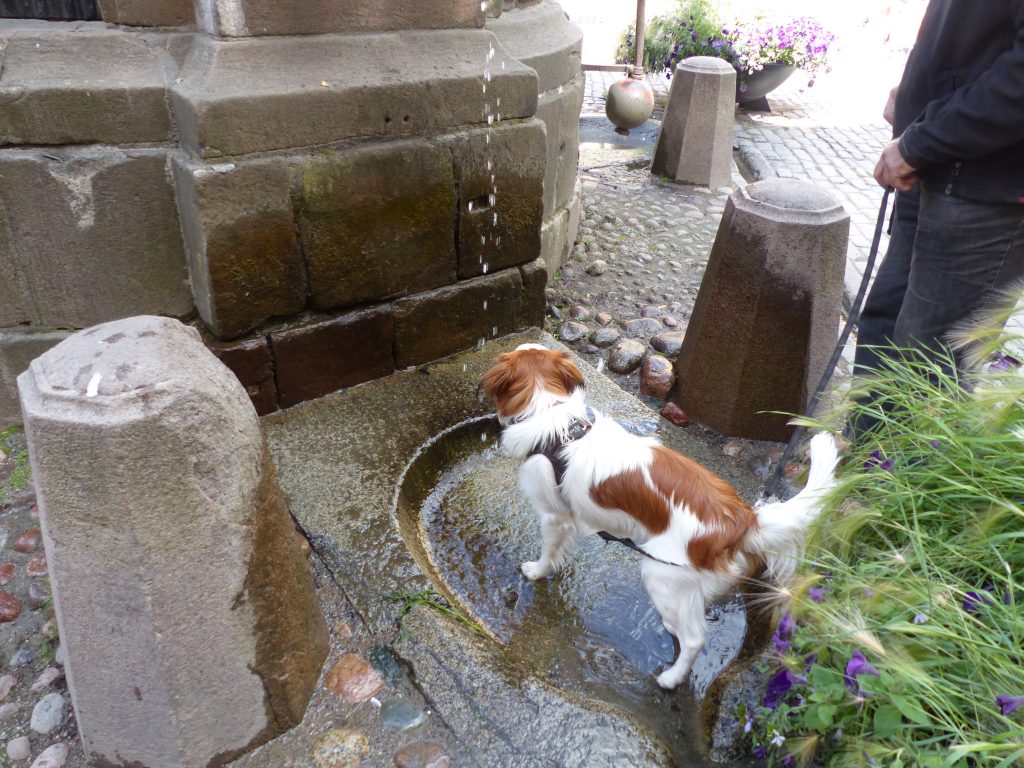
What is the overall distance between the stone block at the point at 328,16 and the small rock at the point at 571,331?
1.80 metres

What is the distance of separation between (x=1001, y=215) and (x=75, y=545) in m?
2.91

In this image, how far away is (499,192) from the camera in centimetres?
357

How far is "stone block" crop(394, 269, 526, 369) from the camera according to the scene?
353 cm

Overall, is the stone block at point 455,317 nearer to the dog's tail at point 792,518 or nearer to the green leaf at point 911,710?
the dog's tail at point 792,518

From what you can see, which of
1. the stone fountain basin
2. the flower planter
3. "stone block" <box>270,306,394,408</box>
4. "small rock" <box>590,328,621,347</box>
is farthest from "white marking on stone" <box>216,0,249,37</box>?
the flower planter

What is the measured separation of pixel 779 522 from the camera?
2131 millimetres

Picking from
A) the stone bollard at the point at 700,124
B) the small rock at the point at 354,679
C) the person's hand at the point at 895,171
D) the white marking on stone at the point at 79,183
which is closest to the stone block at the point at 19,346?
the white marking on stone at the point at 79,183

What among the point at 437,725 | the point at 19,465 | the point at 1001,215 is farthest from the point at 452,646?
the point at 1001,215

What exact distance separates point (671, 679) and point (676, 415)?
1.64m

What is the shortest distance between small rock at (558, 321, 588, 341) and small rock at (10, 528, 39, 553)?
9.26ft

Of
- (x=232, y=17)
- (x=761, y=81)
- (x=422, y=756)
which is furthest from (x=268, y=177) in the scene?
(x=761, y=81)

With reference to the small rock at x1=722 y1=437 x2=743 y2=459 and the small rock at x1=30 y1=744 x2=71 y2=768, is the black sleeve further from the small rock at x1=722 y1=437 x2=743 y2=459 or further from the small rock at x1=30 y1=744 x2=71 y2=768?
the small rock at x1=30 y1=744 x2=71 y2=768

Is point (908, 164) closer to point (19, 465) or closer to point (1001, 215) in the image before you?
point (1001, 215)

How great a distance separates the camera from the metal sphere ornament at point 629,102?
831 cm
